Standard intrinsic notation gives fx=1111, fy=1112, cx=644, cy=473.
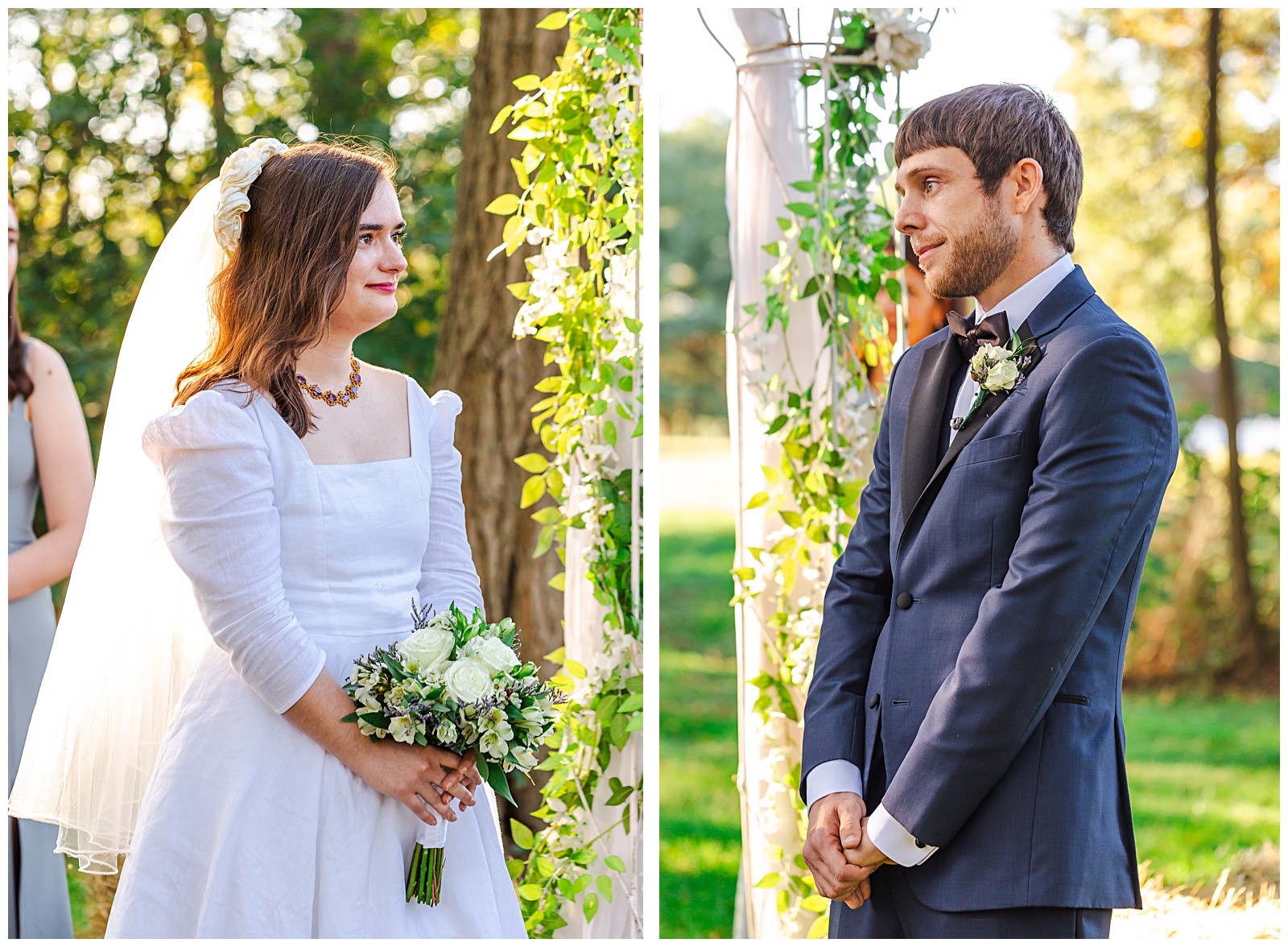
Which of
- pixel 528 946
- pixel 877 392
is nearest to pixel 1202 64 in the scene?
pixel 877 392

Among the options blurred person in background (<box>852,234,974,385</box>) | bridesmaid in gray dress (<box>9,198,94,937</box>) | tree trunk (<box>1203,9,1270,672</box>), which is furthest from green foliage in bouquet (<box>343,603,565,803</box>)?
tree trunk (<box>1203,9,1270,672</box>)

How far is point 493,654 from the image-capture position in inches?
66.7

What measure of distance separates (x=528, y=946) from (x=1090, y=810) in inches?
36.6

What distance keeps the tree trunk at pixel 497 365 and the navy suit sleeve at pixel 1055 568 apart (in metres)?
1.85

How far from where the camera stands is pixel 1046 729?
1.56 m

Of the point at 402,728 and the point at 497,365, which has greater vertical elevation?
the point at 497,365

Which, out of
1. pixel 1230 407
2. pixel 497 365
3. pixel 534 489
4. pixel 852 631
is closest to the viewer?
pixel 852 631

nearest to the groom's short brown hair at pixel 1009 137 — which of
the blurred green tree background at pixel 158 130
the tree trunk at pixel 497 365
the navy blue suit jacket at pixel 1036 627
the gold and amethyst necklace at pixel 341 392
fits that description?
the navy blue suit jacket at pixel 1036 627

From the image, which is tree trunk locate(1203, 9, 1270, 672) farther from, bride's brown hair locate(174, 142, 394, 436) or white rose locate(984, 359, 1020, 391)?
bride's brown hair locate(174, 142, 394, 436)

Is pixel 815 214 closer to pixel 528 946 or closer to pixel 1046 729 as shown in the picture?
pixel 1046 729

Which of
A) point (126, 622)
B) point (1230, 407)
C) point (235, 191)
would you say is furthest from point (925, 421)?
point (1230, 407)

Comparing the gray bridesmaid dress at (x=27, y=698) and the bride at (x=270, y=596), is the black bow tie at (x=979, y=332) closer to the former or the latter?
the bride at (x=270, y=596)

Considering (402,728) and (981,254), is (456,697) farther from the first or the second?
(981,254)

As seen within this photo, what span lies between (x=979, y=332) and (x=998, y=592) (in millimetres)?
418
